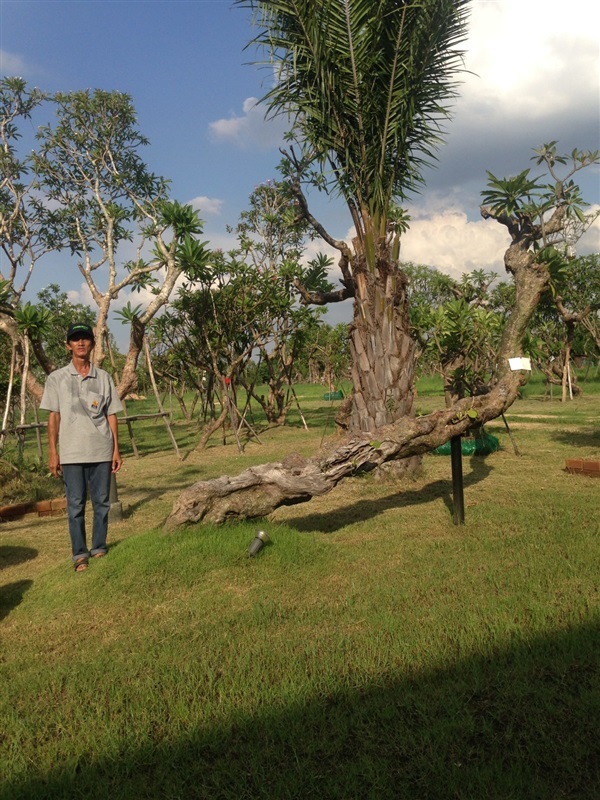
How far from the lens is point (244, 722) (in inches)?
111

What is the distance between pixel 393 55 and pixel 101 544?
8071mm

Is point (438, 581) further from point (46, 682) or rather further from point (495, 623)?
point (46, 682)

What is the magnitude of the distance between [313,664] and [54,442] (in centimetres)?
346

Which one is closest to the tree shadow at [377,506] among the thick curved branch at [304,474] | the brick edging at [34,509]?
the thick curved branch at [304,474]

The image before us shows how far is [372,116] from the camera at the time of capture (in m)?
9.03

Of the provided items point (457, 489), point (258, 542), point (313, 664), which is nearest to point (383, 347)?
point (457, 489)

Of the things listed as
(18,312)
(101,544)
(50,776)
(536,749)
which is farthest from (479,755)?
(18,312)

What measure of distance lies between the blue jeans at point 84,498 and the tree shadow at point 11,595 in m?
0.48

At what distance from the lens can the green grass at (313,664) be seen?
2.43 m

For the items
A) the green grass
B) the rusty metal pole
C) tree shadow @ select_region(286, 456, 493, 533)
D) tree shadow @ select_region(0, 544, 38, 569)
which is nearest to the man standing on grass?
the green grass

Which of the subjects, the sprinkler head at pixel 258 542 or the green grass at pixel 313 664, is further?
the sprinkler head at pixel 258 542

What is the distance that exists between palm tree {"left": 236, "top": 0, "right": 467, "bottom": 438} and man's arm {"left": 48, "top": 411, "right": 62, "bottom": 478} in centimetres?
533

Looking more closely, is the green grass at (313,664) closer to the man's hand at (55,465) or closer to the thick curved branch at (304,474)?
the thick curved branch at (304,474)

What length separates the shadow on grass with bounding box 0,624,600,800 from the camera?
2.29 m
